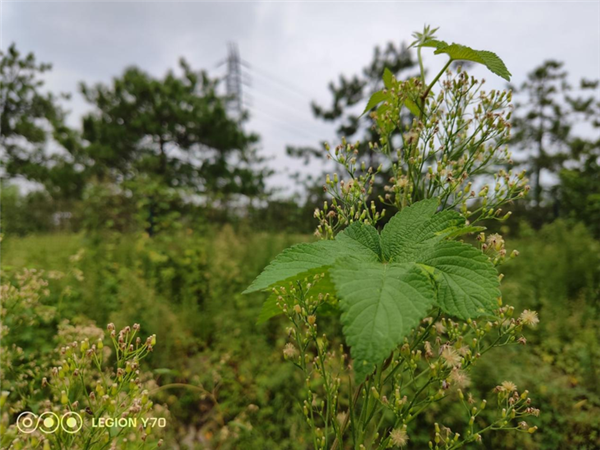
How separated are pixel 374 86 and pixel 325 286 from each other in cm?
1574

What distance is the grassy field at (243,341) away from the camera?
9.14 ft

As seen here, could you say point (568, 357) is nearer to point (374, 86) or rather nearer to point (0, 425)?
point (0, 425)

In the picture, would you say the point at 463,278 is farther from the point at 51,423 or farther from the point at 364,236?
the point at 51,423

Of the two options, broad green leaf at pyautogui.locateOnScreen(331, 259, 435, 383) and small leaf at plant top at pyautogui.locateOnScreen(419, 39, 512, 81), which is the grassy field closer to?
broad green leaf at pyautogui.locateOnScreen(331, 259, 435, 383)

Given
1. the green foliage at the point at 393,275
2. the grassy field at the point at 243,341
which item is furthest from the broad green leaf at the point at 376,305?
the grassy field at the point at 243,341

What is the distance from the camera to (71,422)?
871mm

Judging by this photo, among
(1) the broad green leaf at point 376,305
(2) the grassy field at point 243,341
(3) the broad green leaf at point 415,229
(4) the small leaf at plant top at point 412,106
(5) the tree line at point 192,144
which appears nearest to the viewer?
(1) the broad green leaf at point 376,305

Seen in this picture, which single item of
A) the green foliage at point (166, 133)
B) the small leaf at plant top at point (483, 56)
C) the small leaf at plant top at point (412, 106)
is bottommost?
the small leaf at plant top at point (412, 106)

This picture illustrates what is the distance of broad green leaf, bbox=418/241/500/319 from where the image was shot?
66cm

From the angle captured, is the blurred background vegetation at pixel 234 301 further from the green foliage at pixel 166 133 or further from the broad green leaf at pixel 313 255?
the green foliage at pixel 166 133

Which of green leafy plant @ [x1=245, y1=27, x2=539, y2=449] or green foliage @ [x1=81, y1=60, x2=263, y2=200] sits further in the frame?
green foliage @ [x1=81, y1=60, x2=263, y2=200]

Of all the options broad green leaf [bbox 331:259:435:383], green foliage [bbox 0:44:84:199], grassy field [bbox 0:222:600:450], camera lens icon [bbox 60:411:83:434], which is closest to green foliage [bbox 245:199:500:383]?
broad green leaf [bbox 331:259:435:383]

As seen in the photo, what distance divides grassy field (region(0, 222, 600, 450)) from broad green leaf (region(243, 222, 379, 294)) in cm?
139

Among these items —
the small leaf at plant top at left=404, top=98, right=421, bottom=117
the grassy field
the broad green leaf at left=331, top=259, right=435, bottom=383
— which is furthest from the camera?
the grassy field
